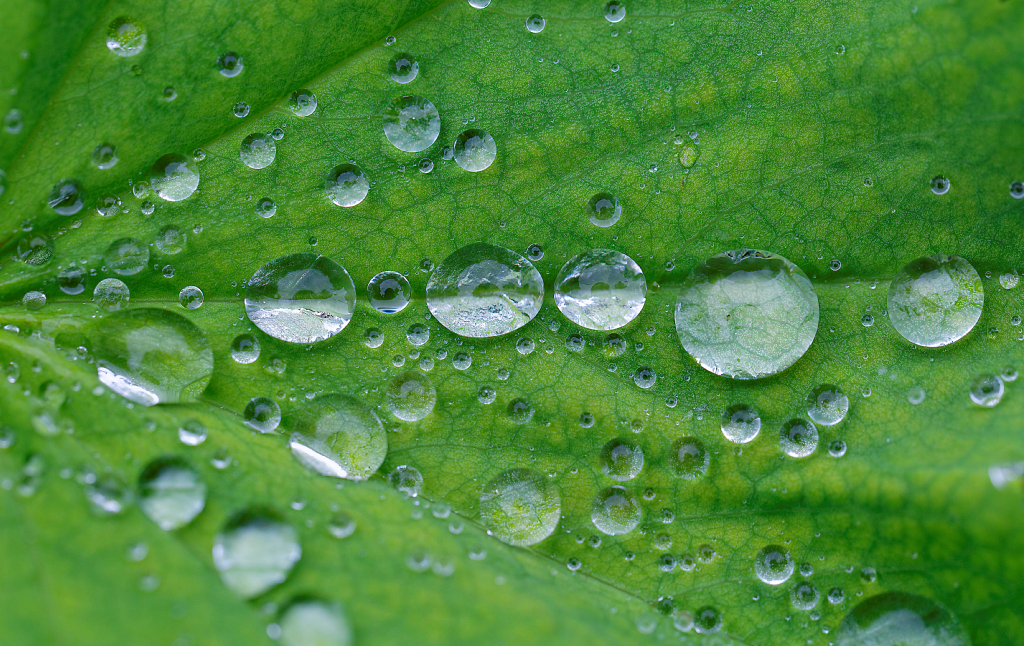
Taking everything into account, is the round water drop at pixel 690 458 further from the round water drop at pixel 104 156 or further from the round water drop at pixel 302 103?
the round water drop at pixel 104 156

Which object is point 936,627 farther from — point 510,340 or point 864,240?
point 510,340

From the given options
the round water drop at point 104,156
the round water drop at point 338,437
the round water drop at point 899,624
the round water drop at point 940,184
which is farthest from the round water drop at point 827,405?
the round water drop at point 104,156

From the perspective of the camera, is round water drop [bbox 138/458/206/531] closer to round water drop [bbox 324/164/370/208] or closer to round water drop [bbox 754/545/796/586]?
round water drop [bbox 324/164/370/208]

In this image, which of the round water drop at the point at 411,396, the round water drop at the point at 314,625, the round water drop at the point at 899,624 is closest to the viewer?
the round water drop at the point at 314,625

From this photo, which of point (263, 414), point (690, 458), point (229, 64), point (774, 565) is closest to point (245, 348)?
point (263, 414)

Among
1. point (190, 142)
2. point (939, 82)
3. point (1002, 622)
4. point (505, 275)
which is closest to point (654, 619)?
point (1002, 622)
